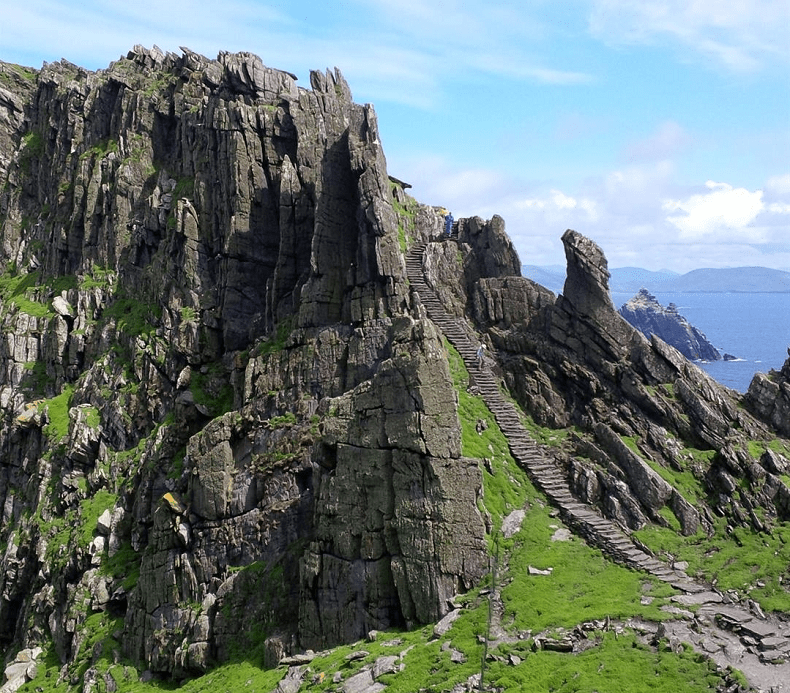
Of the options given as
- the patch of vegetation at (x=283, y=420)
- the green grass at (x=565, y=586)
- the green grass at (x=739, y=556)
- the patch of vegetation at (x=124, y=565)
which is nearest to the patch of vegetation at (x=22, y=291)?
the patch of vegetation at (x=124, y=565)

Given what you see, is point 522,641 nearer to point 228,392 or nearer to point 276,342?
point 276,342

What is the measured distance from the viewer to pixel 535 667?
3541 centimetres

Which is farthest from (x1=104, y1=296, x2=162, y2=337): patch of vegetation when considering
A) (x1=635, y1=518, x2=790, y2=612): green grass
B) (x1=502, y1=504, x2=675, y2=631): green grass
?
(x1=635, y1=518, x2=790, y2=612): green grass

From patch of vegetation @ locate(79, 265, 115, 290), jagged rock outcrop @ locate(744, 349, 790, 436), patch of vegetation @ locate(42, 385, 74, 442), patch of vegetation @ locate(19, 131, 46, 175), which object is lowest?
jagged rock outcrop @ locate(744, 349, 790, 436)

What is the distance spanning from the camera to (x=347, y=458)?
4597 cm

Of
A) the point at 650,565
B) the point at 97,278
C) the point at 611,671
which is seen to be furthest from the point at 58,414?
the point at 611,671

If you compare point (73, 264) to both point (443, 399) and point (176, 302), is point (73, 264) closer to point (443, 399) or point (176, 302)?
point (176, 302)

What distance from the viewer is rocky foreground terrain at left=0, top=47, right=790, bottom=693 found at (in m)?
41.0

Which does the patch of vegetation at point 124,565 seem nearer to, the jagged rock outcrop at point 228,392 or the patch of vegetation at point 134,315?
the jagged rock outcrop at point 228,392

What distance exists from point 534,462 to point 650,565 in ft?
39.5

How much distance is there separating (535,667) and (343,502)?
15737mm

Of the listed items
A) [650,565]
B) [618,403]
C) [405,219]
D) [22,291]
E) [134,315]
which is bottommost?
[650,565]

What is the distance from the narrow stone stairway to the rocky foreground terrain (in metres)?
0.19

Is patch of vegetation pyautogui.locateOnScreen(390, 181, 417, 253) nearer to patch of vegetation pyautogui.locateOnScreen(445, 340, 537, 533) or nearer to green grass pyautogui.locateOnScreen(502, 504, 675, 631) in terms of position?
patch of vegetation pyautogui.locateOnScreen(445, 340, 537, 533)
